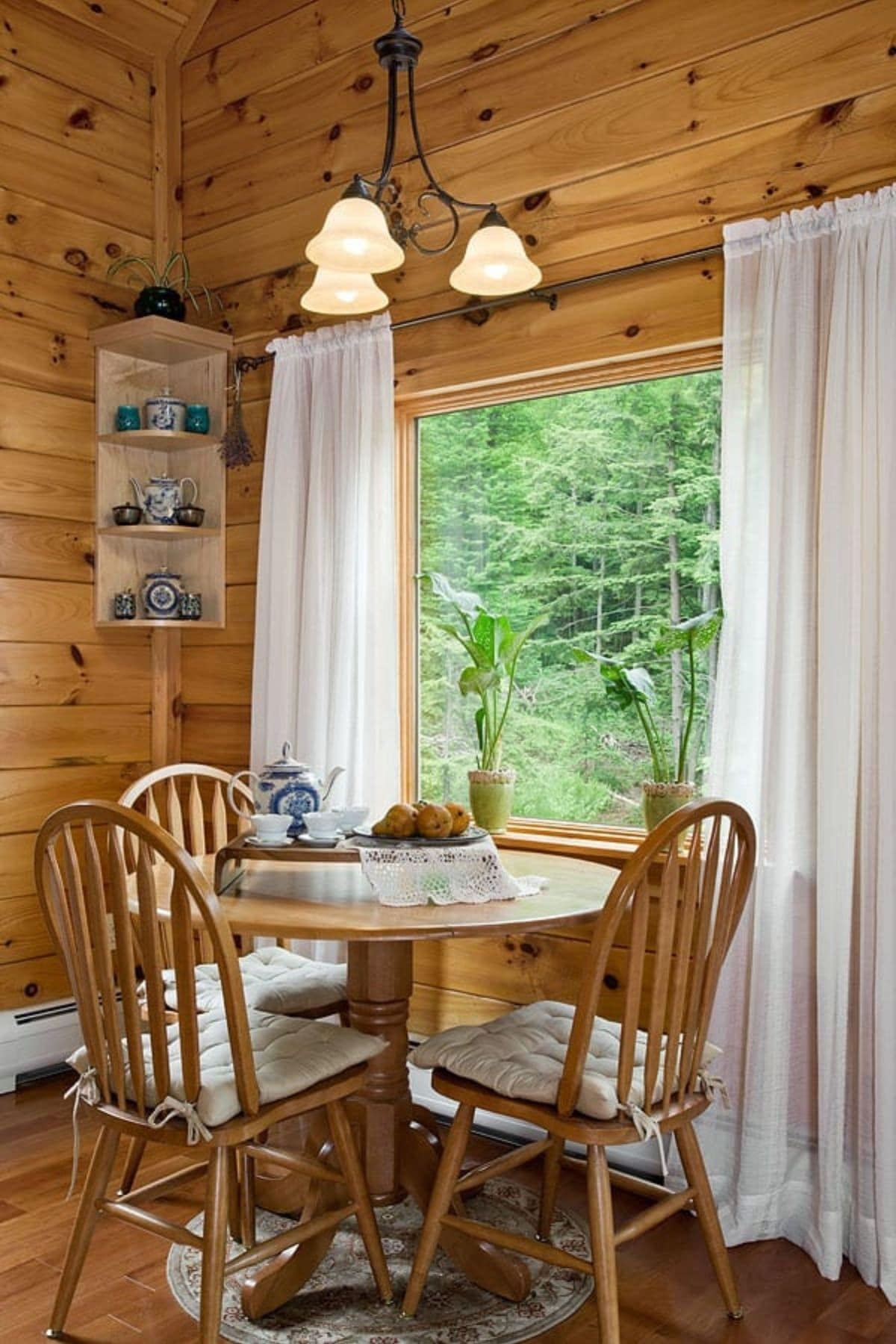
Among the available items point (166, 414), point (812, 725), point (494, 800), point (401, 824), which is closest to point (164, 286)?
point (166, 414)

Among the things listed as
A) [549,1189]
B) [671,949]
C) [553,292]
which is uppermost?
[553,292]

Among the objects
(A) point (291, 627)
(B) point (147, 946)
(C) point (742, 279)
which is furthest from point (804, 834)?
(A) point (291, 627)

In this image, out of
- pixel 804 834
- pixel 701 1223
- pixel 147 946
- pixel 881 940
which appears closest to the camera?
pixel 147 946

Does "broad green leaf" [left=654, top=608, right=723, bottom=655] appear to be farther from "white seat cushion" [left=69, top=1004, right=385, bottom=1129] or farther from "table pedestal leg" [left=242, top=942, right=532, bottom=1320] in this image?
"white seat cushion" [left=69, top=1004, right=385, bottom=1129]

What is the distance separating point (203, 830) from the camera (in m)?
3.30

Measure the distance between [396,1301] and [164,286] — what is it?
114 inches

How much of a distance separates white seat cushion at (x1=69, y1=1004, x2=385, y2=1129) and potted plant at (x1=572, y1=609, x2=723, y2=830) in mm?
894

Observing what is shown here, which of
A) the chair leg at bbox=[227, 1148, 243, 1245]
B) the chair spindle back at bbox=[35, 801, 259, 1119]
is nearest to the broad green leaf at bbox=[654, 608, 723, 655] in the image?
the chair spindle back at bbox=[35, 801, 259, 1119]

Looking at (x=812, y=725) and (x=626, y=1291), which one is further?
(x=812, y=725)

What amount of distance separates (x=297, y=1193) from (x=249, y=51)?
3.24 metres

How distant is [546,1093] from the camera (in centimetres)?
203

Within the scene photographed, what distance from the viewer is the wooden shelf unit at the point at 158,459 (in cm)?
371

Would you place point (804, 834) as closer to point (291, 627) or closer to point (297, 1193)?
point (297, 1193)

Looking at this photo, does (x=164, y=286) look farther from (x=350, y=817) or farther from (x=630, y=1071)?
(x=630, y=1071)
